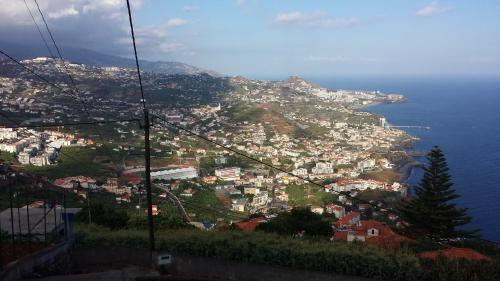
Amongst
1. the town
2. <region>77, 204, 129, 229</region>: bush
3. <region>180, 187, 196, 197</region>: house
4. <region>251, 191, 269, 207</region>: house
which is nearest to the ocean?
the town

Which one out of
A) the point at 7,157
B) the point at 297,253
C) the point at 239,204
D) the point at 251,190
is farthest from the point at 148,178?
the point at 7,157

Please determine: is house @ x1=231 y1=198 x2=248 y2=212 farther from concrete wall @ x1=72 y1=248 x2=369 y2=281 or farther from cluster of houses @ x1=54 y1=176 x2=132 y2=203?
concrete wall @ x1=72 y1=248 x2=369 y2=281

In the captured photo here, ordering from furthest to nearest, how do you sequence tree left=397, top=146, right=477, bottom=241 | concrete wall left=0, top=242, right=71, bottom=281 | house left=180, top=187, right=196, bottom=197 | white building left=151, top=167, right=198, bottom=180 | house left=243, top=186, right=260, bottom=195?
1. white building left=151, top=167, right=198, bottom=180
2. house left=243, top=186, right=260, bottom=195
3. house left=180, top=187, right=196, bottom=197
4. tree left=397, top=146, right=477, bottom=241
5. concrete wall left=0, top=242, right=71, bottom=281

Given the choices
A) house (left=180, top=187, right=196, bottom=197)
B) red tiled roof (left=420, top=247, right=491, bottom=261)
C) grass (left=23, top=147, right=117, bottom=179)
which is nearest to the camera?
red tiled roof (left=420, top=247, right=491, bottom=261)

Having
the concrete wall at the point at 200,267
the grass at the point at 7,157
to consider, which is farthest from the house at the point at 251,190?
the concrete wall at the point at 200,267

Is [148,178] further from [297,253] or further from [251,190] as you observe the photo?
[251,190]

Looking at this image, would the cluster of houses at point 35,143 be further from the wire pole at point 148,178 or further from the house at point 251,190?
the wire pole at point 148,178
